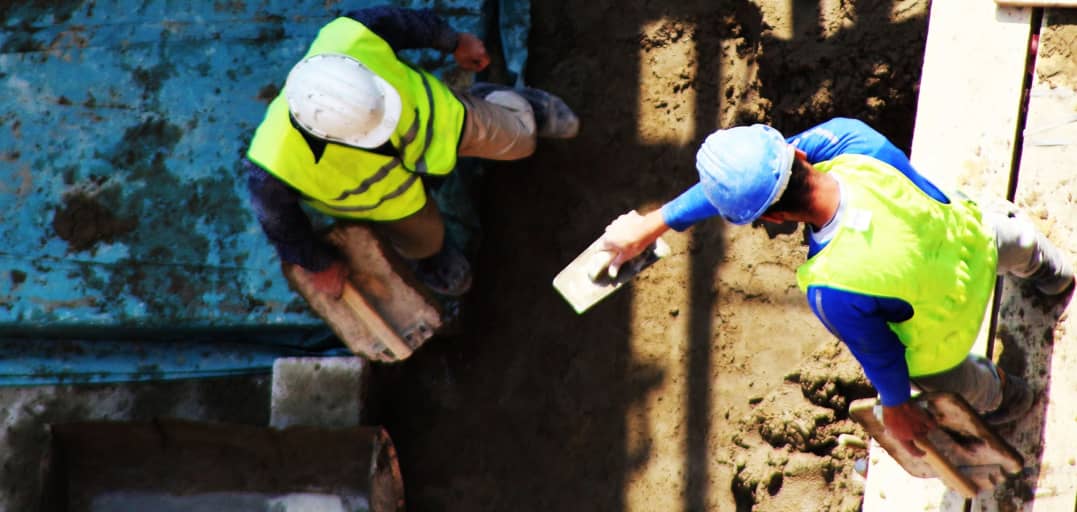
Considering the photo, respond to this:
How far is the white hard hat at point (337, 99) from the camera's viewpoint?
344 centimetres

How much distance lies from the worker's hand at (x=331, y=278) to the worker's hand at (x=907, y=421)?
2.21 m

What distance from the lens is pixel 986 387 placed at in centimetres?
359

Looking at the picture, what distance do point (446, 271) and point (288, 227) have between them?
3.49 ft

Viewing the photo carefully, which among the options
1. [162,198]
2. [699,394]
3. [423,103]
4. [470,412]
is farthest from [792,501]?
[162,198]

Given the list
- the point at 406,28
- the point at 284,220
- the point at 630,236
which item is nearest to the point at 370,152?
the point at 284,220

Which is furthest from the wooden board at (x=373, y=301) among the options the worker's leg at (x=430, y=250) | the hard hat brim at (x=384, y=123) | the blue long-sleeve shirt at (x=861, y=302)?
the blue long-sleeve shirt at (x=861, y=302)

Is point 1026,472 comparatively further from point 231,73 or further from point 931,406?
point 231,73

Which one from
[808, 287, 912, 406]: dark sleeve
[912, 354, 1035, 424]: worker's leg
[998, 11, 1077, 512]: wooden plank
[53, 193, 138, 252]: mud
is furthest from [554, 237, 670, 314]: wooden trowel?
[53, 193, 138, 252]: mud

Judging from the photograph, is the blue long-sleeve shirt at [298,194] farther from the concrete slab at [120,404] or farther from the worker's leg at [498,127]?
the concrete slab at [120,404]

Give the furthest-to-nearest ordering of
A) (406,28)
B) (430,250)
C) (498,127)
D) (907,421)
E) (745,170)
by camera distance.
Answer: (430,250) < (498,127) < (406,28) < (907,421) < (745,170)

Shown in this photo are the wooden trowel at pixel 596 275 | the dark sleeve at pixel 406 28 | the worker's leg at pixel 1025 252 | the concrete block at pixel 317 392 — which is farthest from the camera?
the concrete block at pixel 317 392

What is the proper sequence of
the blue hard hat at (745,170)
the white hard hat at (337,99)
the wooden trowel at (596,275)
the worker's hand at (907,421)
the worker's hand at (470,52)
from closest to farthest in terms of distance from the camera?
the blue hard hat at (745,170), the worker's hand at (907,421), the white hard hat at (337,99), the wooden trowel at (596,275), the worker's hand at (470,52)

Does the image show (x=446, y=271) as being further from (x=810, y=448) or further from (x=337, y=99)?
(x=810, y=448)

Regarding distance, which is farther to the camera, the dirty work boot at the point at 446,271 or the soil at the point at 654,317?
the dirty work boot at the point at 446,271
